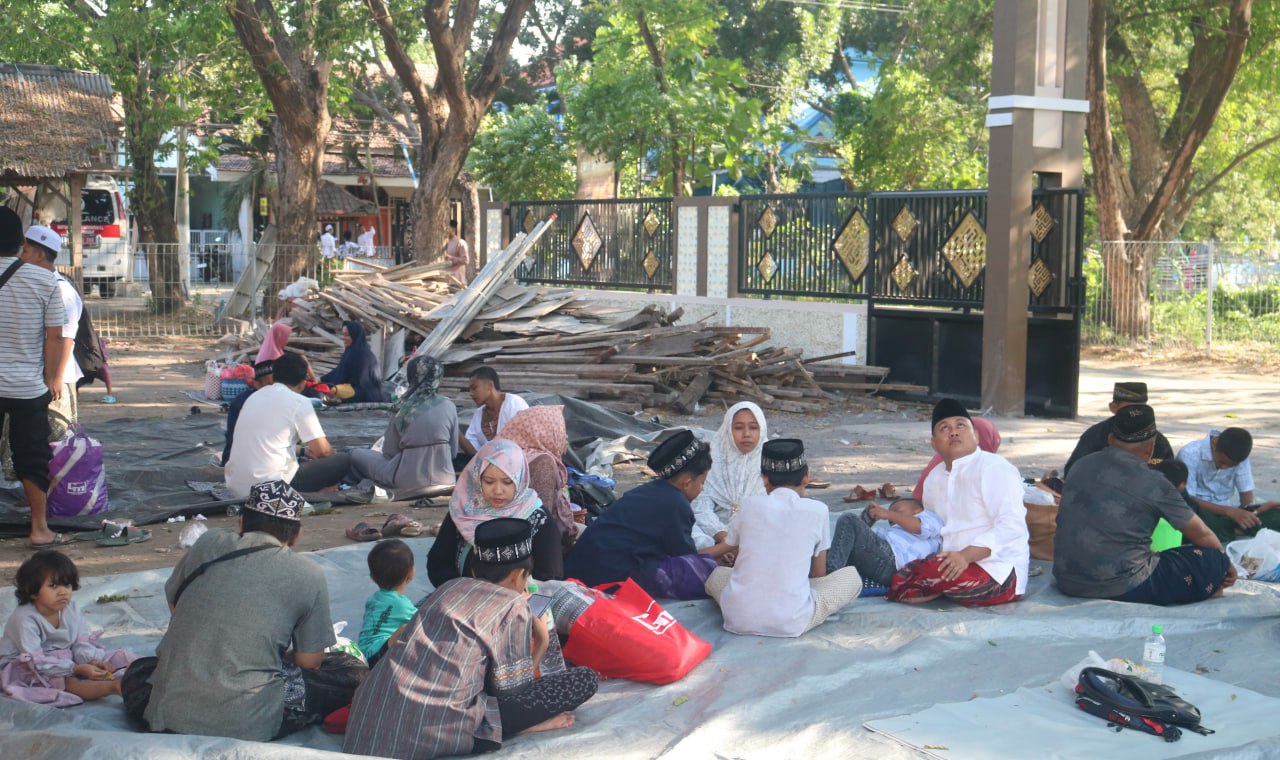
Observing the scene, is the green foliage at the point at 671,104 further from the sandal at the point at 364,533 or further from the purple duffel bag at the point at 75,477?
the purple duffel bag at the point at 75,477

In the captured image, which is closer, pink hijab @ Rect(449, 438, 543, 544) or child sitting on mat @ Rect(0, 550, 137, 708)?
child sitting on mat @ Rect(0, 550, 137, 708)

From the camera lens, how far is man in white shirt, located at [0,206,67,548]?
24.2 ft

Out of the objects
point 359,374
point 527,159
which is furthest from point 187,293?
point 359,374

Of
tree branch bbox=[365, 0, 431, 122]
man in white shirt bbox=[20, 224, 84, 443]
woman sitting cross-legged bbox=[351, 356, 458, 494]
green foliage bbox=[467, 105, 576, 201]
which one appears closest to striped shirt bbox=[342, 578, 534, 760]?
man in white shirt bbox=[20, 224, 84, 443]

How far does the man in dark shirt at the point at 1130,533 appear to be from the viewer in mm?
6277

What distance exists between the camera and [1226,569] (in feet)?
21.6

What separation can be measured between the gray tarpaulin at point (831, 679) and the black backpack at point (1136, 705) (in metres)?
0.06

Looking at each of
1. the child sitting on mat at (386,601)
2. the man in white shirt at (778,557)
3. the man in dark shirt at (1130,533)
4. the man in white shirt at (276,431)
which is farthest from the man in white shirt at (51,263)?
the man in dark shirt at (1130,533)

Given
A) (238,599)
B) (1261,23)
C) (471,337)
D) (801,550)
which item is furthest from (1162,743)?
(1261,23)

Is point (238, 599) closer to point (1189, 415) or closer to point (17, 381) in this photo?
point (17, 381)

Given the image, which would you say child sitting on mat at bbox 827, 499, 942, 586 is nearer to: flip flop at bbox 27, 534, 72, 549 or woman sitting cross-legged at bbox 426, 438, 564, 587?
woman sitting cross-legged at bbox 426, 438, 564, 587

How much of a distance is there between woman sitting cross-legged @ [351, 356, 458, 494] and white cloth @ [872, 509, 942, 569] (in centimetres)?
368

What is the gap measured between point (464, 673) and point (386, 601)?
1.08m

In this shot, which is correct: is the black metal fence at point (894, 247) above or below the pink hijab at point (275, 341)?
above
